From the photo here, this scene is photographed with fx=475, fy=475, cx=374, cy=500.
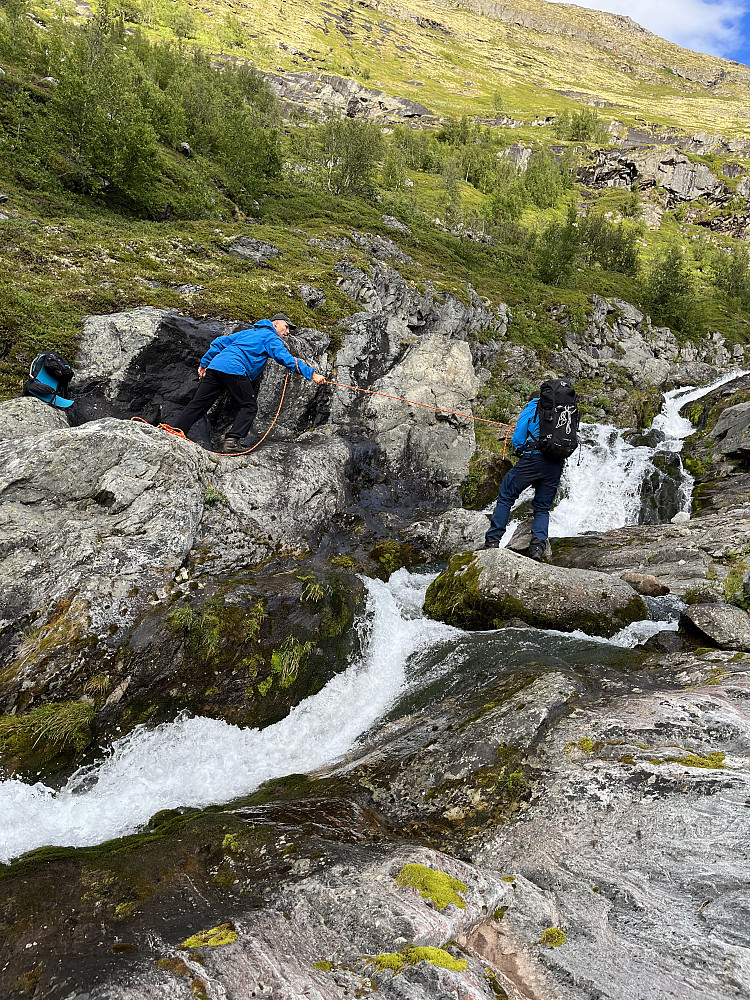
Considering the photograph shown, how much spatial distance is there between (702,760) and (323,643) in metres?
6.25

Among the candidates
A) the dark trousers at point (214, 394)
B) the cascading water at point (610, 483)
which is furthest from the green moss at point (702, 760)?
the dark trousers at point (214, 394)

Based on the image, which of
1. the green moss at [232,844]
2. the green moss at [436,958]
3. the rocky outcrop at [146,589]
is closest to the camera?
the green moss at [436,958]

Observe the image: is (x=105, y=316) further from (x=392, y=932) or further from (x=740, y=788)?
(x=740, y=788)

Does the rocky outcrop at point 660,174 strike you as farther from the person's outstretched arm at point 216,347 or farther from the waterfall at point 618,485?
the person's outstretched arm at point 216,347

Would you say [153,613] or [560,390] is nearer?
[153,613]

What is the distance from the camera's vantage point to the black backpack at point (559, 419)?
37.4ft

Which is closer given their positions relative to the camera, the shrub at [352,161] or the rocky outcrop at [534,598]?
the rocky outcrop at [534,598]

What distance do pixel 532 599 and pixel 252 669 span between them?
607cm

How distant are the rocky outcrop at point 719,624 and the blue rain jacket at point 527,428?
511cm

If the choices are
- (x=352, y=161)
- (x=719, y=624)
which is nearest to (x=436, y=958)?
(x=719, y=624)

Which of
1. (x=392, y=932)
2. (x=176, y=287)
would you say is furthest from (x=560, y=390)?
(x=176, y=287)

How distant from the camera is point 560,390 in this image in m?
11.5

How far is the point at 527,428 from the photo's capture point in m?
12.2

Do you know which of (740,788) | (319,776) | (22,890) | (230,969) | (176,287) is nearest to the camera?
(230,969)
